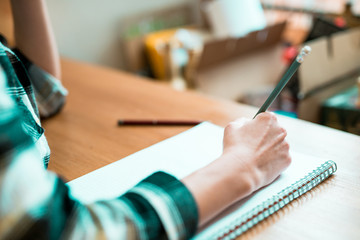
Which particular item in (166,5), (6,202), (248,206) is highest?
(166,5)

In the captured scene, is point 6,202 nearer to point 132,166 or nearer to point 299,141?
point 132,166

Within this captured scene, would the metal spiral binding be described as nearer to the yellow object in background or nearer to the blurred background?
the blurred background

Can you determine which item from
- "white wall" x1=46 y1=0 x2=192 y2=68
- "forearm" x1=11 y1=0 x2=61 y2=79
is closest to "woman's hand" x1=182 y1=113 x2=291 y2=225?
"forearm" x1=11 y1=0 x2=61 y2=79

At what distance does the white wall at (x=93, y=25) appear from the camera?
6.21ft

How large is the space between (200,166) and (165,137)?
0.15 m

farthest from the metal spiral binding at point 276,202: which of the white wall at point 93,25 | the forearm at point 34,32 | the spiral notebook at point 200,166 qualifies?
the white wall at point 93,25

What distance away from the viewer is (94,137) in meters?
0.73

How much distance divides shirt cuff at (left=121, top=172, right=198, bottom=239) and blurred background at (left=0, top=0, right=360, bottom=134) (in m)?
0.57

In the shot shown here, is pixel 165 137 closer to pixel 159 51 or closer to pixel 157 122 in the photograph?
pixel 157 122

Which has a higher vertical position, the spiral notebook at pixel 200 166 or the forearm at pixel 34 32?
the forearm at pixel 34 32

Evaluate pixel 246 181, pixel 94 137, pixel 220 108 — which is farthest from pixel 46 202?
pixel 220 108

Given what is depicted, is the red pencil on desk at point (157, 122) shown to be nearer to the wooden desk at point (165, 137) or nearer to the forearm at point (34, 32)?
the wooden desk at point (165, 137)

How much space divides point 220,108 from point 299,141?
0.22 meters

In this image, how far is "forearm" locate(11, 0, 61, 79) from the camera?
0.79 metres
